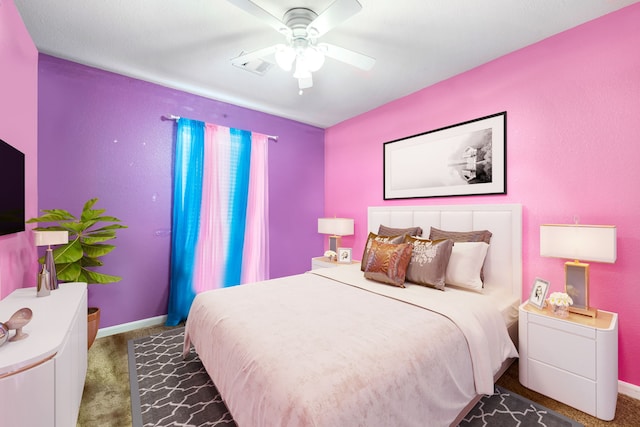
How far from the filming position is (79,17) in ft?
6.70

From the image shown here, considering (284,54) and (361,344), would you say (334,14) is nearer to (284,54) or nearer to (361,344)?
(284,54)

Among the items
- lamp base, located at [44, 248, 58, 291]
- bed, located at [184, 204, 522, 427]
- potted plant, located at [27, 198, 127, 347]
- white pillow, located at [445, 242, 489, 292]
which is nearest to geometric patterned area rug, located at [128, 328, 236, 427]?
bed, located at [184, 204, 522, 427]

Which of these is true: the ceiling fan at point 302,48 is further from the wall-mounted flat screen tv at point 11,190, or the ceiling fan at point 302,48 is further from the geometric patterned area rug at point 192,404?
the geometric patterned area rug at point 192,404

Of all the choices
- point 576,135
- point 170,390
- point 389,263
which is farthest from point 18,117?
point 576,135

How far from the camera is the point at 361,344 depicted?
138 cm

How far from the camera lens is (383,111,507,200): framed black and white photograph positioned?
2.62 meters

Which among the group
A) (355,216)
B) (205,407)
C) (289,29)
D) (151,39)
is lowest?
(205,407)

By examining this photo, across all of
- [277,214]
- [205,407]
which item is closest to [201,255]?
[277,214]

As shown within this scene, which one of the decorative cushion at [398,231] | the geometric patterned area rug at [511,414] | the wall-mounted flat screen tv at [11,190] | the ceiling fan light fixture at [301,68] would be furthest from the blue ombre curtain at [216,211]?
the geometric patterned area rug at [511,414]

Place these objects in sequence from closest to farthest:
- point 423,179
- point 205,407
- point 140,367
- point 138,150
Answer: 1. point 205,407
2. point 140,367
3. point 138,150
4. point 423,179

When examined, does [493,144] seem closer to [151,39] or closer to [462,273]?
[462,273]

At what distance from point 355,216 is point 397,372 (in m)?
2.92

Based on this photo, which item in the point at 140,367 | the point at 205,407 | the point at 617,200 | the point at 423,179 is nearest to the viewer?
the point at 205,407

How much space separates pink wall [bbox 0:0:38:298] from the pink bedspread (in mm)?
1281
